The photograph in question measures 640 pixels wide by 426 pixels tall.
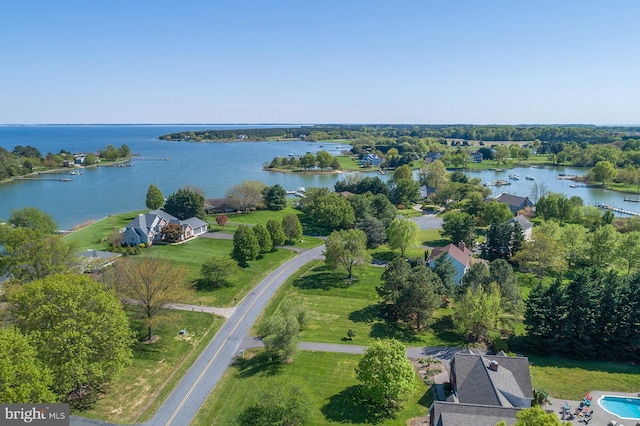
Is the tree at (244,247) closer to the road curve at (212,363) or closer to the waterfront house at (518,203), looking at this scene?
the road curve at (212,363)

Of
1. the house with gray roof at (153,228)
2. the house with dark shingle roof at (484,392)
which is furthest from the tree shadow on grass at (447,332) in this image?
the house with gray roof at (153,228)

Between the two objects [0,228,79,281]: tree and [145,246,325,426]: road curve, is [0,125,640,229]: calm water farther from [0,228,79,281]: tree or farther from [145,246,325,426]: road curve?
[145,246,325,426]: road curve

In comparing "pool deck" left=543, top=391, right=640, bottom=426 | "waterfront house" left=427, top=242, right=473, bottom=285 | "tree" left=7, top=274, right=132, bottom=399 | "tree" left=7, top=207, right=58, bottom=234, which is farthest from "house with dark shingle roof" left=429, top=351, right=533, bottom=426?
"tree" left=7, top=207, right=58, bottom=234

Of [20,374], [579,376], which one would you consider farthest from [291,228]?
[20,374]

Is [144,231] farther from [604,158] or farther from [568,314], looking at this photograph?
[604,158]

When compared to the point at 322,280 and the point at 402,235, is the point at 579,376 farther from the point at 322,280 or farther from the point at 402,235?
the point at 402,235
